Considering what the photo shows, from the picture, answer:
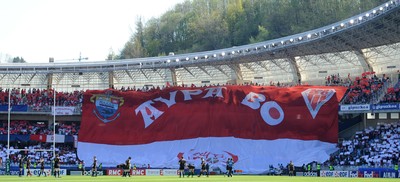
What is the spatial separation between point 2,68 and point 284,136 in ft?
113

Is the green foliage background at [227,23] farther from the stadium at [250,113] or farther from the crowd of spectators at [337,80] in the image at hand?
the stadium at [250,113]

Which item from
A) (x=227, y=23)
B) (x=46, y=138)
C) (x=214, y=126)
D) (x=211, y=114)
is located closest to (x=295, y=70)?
(x=211, y=114)

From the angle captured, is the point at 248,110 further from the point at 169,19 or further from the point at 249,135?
the point at 169,19

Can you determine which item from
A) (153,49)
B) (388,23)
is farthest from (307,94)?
(153,49)

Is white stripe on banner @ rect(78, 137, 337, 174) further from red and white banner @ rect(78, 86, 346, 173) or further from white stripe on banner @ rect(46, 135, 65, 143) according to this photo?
white stripe on banner @ rect(46, 135, 65, 143)

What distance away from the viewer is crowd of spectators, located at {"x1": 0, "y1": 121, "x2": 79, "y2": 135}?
84000mm

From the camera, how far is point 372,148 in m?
68.5

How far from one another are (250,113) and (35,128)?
2550 centimetres

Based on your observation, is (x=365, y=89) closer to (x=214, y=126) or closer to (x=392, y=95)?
(x=392, y=95)

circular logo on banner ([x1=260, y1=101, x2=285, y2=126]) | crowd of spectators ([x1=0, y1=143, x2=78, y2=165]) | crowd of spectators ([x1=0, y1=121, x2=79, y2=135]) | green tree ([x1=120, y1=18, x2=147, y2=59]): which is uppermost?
green tree ([x1=120, y1=18, x2=147, y2=59])

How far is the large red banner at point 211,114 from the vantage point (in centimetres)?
7275

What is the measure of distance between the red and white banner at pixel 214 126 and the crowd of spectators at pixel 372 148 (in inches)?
59.1

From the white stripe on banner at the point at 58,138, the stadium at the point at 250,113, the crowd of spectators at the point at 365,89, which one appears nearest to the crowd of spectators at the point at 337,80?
the stadium at the point at 250,113

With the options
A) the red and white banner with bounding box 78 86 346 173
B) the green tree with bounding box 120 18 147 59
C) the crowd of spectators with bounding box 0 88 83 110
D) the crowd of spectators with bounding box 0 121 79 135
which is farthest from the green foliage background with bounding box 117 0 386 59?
the crowd of spectators with bounding box 0 121 79 135
